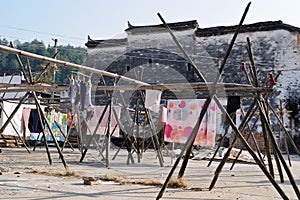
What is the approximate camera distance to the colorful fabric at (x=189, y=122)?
8.35 m

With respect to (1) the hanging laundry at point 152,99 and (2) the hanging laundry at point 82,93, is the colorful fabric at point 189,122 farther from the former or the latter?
(2) the hanging laundry at point 82,93

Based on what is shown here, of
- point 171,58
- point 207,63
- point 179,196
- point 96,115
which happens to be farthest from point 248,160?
point 171,58

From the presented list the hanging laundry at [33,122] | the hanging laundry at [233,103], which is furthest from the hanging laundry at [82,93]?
the hanging laundry at [33,122]

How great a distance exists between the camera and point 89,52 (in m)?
22.2

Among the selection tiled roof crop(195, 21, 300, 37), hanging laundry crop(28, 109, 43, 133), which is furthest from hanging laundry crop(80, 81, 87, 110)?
tiled roof crop(195, 21, 300, 37)

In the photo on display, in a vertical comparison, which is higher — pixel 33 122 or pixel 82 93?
pixel 82 93

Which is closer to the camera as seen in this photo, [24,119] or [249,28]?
[24,119]

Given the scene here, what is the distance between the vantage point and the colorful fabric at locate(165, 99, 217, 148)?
8.35m

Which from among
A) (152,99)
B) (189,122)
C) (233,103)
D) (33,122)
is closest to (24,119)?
(33,122)

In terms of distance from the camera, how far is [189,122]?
8375mm

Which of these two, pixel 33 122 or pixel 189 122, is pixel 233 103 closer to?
pixel 189 122

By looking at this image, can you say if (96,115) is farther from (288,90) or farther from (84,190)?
(288,90)

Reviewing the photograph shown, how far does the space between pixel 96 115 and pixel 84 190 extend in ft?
25.4

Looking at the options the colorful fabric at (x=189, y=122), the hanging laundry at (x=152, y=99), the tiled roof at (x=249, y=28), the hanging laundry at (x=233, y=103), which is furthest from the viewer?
the tiled roof at (x=249, y=28)
